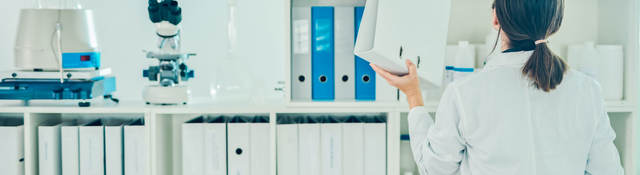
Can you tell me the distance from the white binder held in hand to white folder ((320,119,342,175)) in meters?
0.39

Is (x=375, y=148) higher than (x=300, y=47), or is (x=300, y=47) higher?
(x=300, y=47)

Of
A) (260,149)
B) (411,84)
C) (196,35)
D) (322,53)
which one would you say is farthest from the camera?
(196,35)

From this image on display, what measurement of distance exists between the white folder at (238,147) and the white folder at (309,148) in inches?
6.8

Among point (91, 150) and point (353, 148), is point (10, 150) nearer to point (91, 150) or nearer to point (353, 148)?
point (91, 150)

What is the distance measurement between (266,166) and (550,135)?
3.05 ft

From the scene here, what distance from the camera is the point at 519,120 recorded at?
1.02 m

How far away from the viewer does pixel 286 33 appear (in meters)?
1.52

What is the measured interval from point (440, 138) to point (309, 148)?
2.14ft

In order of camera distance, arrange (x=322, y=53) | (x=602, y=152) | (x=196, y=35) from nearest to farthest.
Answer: (x=602, y=152), (x=322, y=53), (x=196, y=35)

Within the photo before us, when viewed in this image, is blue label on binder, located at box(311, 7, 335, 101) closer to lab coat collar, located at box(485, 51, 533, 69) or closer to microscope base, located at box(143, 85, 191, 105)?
microscope base, located at box(143, 85, 191, 105)

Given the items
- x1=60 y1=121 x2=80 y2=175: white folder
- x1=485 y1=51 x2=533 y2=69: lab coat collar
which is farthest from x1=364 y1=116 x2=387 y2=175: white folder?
x1=60 y1=121 x2=80 y2=175: white folder

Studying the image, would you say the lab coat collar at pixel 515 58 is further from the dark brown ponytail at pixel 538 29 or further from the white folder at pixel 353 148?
the white folder at pixel 353 148

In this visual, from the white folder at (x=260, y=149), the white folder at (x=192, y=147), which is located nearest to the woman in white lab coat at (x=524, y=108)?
the white folder at (x=260, y=149)

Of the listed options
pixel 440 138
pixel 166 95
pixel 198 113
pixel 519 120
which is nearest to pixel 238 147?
pixel 198 113
